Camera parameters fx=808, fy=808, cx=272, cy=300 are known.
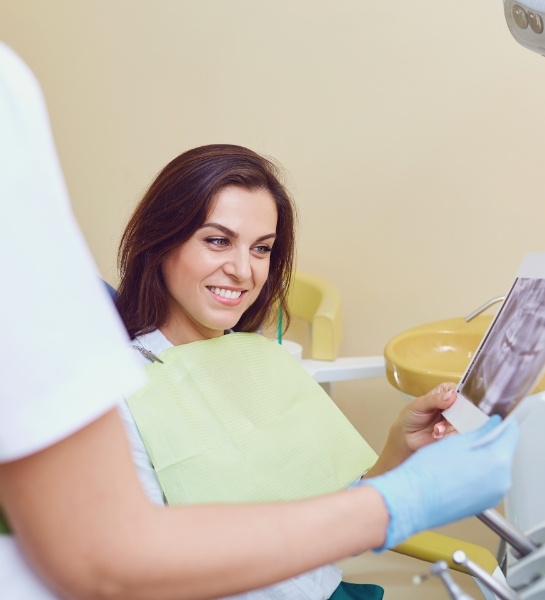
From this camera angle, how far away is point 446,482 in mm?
774

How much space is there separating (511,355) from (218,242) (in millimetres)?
683

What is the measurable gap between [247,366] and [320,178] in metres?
1.08

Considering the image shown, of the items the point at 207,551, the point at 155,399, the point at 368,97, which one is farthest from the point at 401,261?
the point at 207,551

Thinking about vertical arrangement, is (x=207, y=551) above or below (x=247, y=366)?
above

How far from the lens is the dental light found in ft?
4.02

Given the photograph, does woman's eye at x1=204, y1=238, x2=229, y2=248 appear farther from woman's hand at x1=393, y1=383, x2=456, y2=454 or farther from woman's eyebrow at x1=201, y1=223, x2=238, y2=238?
woman's hand at x1=393, y1=383, x2=456, y2=454

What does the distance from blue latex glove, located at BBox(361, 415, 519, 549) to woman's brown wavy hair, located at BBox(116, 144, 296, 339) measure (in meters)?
0.78

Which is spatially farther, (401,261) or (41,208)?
(401,261)

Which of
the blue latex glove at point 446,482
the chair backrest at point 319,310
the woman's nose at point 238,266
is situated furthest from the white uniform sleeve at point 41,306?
the chair backrest at point 319,310

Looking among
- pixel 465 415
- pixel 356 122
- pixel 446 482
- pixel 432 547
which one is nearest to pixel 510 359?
pixel 465 415

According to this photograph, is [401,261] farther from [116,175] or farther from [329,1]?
[116,175]

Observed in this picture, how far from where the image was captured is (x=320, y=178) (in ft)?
8.16

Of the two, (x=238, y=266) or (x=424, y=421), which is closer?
(x=424, y=421)

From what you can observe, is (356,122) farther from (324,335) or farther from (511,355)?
(511,355)
